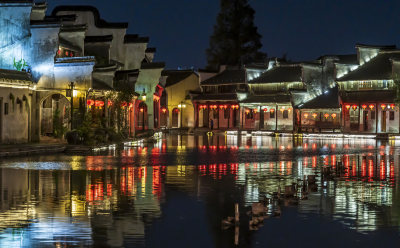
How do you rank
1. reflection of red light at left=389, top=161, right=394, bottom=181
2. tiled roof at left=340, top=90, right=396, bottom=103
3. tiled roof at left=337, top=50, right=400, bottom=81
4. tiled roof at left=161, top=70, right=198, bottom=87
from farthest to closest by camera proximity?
tiled roof at left=161, top=70, right=198, bottom=87, tiled roof at left=337, top=50, right=400, bottom=81, tiled roof at left=340, top=90, right=396, bottom=103, reflection of red light at left=389, top=161, right=394, bottom=181

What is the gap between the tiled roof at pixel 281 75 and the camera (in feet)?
246

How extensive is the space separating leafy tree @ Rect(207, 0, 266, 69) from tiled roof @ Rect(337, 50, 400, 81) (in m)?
33.6

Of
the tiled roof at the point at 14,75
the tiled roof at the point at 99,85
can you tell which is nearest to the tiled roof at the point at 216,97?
the tiled roof at the point at 99,85

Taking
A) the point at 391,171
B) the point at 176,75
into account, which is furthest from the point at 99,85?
the point at 176,75

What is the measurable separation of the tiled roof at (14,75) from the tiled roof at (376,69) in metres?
40.9

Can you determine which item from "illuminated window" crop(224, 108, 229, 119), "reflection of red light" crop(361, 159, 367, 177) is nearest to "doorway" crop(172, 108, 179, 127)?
"illuminated window" crop(224, 108, 229, 119)

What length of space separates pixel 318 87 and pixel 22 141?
46.5m

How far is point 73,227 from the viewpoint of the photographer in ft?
37.7

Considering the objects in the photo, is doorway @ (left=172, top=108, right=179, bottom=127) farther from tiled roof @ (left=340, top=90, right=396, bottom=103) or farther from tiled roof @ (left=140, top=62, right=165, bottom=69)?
tiled roof @ (left=140, top=62, right=165, bottom=69)

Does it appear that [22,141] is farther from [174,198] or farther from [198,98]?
[198,98]

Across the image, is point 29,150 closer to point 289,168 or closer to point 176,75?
point 289,168

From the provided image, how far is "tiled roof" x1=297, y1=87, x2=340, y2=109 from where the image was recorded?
6806cm

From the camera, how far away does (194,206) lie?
14.3 meters

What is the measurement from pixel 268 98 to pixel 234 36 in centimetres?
2934
